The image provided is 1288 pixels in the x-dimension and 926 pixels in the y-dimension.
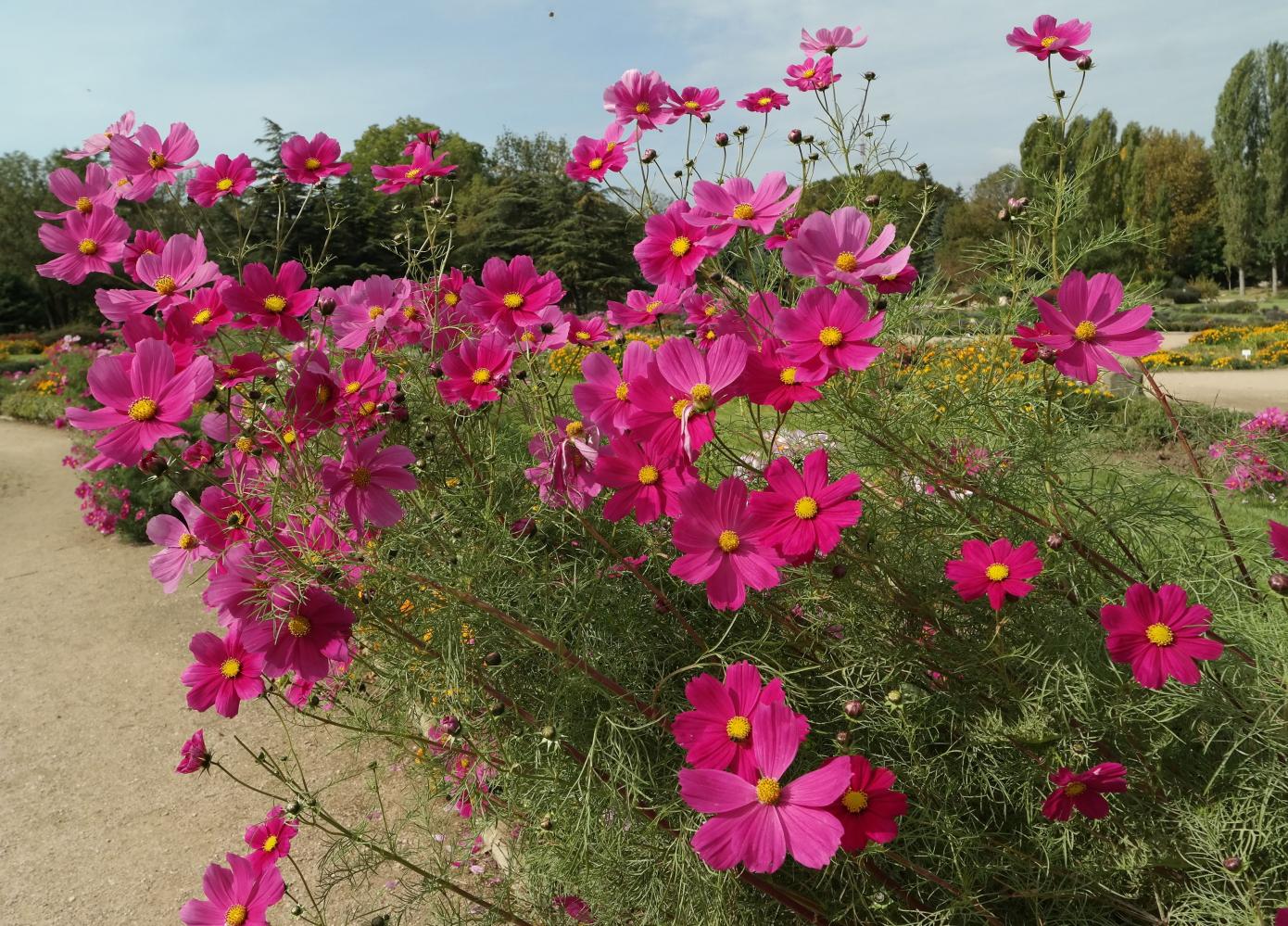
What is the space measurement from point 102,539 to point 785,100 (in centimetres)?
542

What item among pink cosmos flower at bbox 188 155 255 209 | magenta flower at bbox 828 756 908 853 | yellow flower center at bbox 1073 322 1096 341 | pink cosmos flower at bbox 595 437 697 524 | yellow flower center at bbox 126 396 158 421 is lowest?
magenta flower at bbox 828 756 908 853

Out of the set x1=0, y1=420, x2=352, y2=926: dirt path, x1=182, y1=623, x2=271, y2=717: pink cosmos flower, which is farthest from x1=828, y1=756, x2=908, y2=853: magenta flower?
x1=0, y1=420, x2=352, y2=926: dirt path

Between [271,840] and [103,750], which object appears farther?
[103,750]

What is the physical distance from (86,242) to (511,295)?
0.61 meters

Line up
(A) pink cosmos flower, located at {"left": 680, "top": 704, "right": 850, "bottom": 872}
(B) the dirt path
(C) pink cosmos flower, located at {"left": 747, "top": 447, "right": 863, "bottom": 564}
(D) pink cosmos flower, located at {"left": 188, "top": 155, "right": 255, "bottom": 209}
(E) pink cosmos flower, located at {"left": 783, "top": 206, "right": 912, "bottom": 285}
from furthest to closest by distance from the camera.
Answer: (B) the dirt path < (D) pink cosmos flower, located at {"left": 188, "top": 155, "right": 255, "bottom": 209} < (E) pink cosmos flower, located at {"left": 783, "top": 206, "right": 912, "bottom": 285} < (C) pink cosmos flower, located at {"left": 747, "top": 447, "right": 863, "bottom": 564} < (A) pink cosmos flower, located at {"left": 680, "top": 704, "right": 850, "bottom": 872}

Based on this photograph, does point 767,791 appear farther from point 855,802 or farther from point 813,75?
point 813,75

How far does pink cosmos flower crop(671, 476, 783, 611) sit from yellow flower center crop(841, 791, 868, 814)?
234 millimetres

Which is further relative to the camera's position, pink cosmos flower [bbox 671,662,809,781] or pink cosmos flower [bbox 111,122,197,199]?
pink cosmos flower [bbox 111,122,197,199]

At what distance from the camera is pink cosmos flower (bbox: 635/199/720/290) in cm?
105

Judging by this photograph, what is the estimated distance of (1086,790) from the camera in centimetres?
99

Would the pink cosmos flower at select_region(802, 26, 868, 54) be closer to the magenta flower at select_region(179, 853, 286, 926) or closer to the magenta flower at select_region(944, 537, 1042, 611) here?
the magenta flower at select_region(944, 537, 1042, 611)

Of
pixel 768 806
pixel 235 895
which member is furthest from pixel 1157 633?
pixel 235 895

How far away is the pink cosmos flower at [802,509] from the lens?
894mm

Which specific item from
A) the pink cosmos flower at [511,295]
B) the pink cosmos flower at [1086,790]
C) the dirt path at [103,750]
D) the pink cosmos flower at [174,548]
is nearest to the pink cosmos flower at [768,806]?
the pink cosmos flower at [1086,790]
